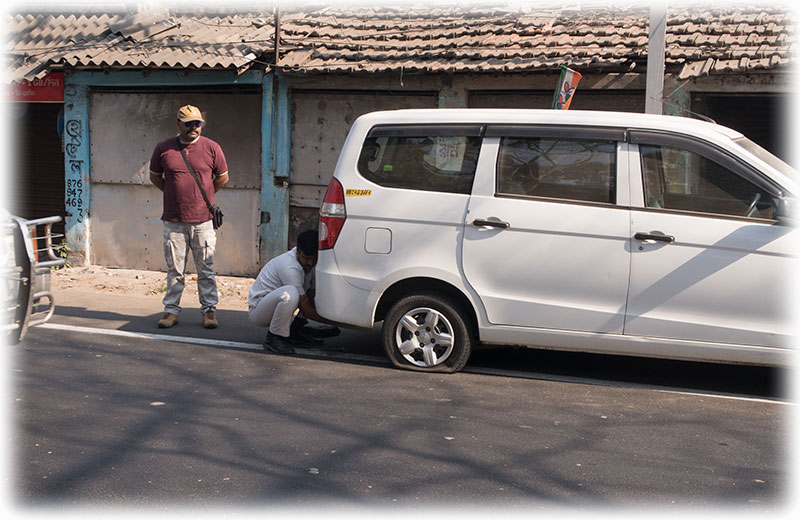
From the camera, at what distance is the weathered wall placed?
12148 mm

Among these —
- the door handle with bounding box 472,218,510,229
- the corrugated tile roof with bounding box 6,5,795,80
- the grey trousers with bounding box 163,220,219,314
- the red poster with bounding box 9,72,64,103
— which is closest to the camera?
the door handle with bounding box 472,218,510,229

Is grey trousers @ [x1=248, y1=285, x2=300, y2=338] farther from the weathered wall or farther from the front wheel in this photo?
the weathered wall

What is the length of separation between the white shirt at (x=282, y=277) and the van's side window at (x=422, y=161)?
42.9 inches

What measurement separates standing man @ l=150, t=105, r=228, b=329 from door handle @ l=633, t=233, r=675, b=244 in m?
3.97

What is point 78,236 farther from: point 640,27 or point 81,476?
point 81,476

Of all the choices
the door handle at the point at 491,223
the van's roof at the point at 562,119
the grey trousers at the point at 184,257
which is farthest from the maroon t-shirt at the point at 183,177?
the door handle at the point at 491,223

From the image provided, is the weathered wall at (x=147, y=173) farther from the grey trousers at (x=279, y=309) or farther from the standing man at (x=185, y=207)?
the grey trousers at (x=279, y=309)

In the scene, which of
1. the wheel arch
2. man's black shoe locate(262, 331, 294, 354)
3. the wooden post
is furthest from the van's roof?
the wooden post

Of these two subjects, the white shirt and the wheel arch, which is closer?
the wheel arch

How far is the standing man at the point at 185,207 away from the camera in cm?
802

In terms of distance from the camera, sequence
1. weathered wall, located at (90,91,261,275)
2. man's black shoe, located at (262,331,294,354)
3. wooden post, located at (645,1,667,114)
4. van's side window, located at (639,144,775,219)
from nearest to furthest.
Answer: van's side window, located at (639,144,775,219) < man's black shoe, located at (262,331,294,354) < wooden post, located at (645,1,667,114) < weathered wall, located at (90,91,261,275)

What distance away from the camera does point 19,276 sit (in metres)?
4.67

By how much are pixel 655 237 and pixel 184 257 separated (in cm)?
436

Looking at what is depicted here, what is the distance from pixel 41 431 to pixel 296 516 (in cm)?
189
